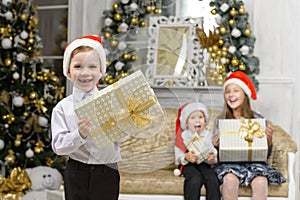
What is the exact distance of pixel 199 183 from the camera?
3824 mm

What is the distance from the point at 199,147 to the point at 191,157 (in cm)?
36

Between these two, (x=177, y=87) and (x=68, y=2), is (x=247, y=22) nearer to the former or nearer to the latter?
(x=68, y=2)

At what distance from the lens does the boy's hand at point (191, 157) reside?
3.76m

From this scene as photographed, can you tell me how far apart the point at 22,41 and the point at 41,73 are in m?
0.31

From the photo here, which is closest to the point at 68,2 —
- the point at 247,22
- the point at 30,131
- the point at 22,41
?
the point at 22,41

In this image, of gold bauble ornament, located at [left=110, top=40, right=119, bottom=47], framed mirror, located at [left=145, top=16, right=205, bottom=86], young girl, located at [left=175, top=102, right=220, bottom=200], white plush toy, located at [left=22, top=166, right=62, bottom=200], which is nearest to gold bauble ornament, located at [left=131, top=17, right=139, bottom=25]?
white plush toy, located at [left=22, top=166, right=62, bottom=200]

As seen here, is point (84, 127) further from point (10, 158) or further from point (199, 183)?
point (10, 158)

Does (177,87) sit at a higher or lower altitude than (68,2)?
lower

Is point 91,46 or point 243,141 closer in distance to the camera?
point 91,46

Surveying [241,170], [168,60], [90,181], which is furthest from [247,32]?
[90,181]

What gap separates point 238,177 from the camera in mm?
3852

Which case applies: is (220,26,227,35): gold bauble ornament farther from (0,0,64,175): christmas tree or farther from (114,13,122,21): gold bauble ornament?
(0,0,64,175): christmas tree

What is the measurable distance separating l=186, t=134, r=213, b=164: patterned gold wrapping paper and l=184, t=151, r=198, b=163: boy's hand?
25 mm

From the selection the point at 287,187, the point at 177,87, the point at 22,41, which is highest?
the point at 22,41
